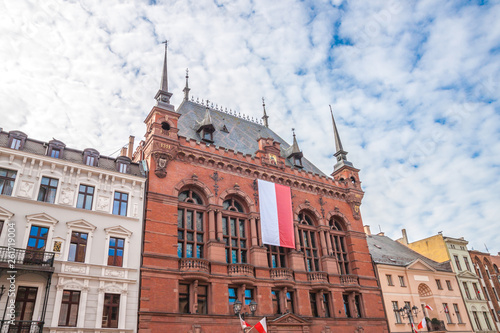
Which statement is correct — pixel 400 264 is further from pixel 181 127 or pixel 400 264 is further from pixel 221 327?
pixel 181 127

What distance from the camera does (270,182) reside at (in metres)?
32.8

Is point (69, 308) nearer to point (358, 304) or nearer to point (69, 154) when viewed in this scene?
point (69, 154)

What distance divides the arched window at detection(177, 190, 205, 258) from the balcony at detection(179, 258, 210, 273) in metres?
0.90

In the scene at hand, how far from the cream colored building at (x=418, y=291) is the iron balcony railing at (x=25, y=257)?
27401mm

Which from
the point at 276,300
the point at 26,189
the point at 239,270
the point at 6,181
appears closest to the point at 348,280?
the point at 276,300

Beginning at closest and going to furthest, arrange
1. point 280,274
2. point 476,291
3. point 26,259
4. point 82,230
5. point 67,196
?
point 26,259 < point 82,230 < point 67,196 < point 280,274 < point 476,291

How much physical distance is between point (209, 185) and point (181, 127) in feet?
21.0

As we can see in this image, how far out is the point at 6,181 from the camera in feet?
74.2

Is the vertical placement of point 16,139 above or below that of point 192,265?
above

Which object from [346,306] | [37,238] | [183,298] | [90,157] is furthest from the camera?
[346,306]

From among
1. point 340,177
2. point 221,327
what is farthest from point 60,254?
point 340,177

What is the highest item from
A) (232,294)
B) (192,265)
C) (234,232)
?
(234,232)

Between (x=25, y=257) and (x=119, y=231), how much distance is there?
5371 millimetres

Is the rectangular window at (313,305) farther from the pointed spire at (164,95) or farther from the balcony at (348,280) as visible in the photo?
the pointed spire at (164,95)
